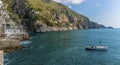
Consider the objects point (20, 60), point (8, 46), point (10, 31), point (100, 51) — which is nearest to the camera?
point (20, 60)

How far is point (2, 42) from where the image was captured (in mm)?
100188

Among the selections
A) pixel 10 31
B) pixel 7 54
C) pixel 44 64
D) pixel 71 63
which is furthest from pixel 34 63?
pixel 10 31

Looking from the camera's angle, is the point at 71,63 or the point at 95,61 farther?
the point at 95,61

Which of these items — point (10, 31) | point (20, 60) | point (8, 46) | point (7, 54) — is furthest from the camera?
point (10, 31)

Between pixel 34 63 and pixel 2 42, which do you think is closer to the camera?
pixel 34 63

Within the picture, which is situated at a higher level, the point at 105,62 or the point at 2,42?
the point at 2,42

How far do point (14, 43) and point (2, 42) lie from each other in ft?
20.3

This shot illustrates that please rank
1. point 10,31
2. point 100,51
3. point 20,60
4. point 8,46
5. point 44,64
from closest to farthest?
1. point 44,64
2. point 20,60
3. point 8,46
4. point 100,51
5. point 10,31

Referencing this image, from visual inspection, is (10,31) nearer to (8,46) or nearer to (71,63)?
(8,46)

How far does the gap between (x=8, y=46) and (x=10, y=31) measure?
7306 centimetres

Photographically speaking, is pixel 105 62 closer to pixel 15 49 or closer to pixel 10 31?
pixel 15 49

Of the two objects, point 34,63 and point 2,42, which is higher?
point 2,42

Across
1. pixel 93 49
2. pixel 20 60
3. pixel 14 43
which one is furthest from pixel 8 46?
pixel 93 49

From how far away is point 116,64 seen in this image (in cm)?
8181
